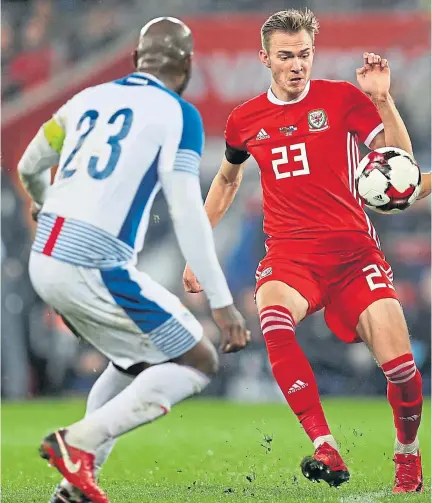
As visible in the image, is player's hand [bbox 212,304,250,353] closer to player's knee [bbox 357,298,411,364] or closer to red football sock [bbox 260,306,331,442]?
red football sock [bbox 260,306,331,442]

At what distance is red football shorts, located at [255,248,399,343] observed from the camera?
607 cm

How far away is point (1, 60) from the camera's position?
15562 millimetres

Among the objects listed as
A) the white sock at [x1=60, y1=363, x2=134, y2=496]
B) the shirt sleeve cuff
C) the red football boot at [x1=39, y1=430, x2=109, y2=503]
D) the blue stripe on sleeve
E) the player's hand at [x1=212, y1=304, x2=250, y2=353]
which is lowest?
the red football boot at [x1=39, y1=430, x2=109, y2=503]

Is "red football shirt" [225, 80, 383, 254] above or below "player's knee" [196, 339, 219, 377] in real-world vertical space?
above

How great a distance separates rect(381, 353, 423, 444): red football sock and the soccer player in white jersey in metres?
1.63

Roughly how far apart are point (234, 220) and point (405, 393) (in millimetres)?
8356

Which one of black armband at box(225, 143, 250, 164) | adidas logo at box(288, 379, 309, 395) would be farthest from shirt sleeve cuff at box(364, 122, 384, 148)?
adidas logo at box(288, 379, 309, 395)

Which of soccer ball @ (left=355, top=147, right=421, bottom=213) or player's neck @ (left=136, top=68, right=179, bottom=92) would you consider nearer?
player's neck @ (left=136, top=68, right=179, bottom=92)

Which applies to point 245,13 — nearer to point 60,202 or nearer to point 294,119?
point 294,119

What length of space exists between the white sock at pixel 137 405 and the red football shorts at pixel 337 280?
157 cm

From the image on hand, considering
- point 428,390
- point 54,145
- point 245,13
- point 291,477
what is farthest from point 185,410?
point 54,145

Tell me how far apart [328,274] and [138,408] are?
6.39 ft

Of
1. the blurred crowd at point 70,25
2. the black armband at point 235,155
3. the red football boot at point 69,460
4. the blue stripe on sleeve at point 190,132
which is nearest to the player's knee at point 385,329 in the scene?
the black armband at point 235,155

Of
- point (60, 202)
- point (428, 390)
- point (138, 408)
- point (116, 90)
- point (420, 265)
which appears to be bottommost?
point (428, 390)
